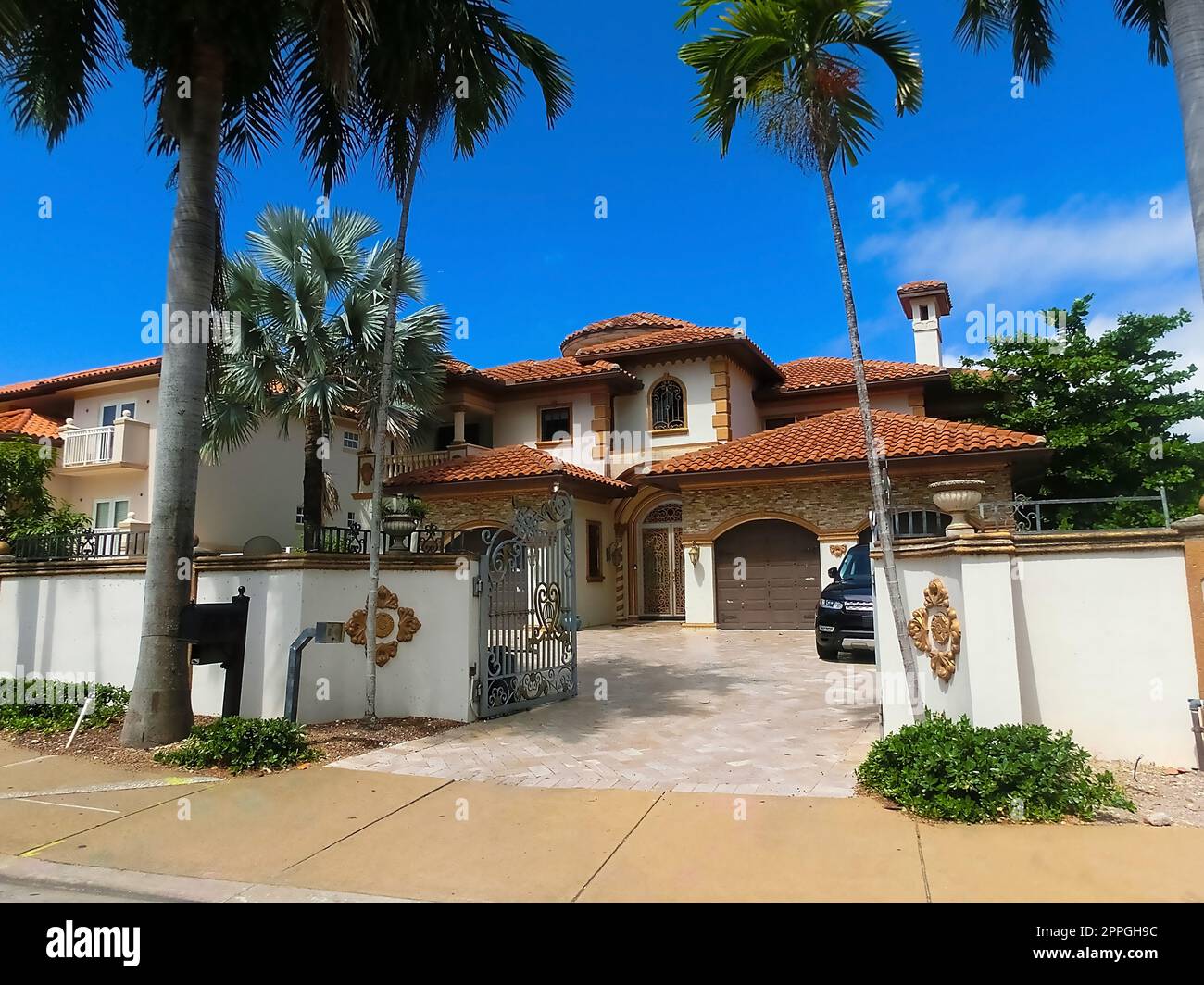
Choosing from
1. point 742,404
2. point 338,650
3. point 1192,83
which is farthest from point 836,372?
point 338,650

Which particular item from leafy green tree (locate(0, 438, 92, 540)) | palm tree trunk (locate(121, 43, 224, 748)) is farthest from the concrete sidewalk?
leafy green tree (locate(0, 438, 92, 540))

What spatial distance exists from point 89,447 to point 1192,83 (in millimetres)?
25142

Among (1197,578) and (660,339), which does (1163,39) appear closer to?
(1197,578)

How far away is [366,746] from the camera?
7.55m

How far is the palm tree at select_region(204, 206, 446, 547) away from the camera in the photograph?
1526 centimetres

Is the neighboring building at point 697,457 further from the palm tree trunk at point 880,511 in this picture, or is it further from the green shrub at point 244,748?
the green shrub at point 244,748

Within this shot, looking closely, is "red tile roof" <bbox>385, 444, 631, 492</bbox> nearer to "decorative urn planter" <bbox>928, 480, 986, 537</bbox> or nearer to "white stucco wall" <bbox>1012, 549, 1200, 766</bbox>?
"decorative urn planter" <bbox>928, 480, 986, 537</bbox>

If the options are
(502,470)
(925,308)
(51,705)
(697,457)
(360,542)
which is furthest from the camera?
(925,308)

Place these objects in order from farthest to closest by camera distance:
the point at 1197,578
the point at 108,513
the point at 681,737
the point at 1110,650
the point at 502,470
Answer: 1. the point at 108,513
2. the point at 502,470
3. the point at 681,737
4. the point at 1110,650
5. the point at 1197,578

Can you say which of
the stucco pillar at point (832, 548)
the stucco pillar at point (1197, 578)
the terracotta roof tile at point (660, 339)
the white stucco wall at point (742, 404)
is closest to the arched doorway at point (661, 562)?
the white stucco wall at point (742, 404)

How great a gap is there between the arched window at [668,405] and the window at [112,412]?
15448 mm

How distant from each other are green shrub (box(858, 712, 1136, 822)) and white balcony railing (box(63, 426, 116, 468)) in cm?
2303

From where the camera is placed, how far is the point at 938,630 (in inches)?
260

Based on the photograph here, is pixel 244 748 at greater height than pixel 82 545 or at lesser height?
lesser
